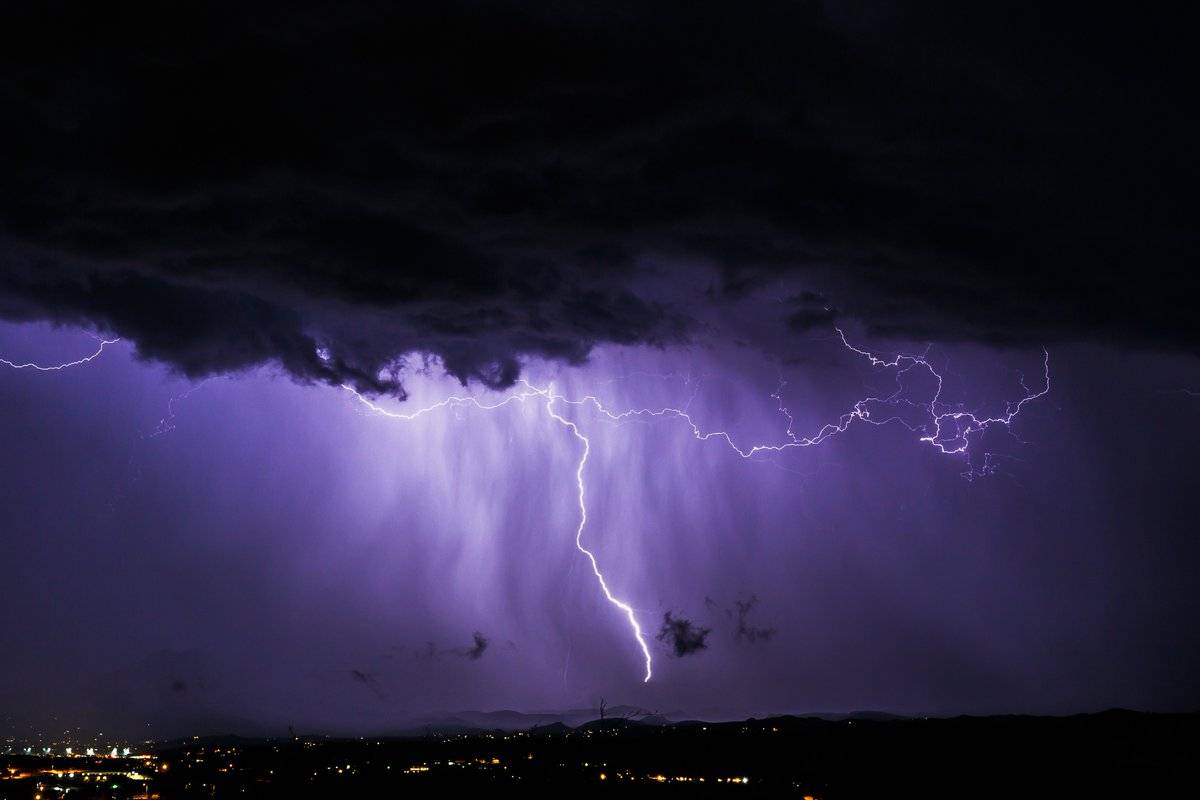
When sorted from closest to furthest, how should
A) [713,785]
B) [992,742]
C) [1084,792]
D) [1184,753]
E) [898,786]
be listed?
[1084,792] < [898,786] < [713,785] < [1184,753] < [992,742]

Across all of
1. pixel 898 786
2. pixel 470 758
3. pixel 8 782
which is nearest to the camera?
pixel 898 786

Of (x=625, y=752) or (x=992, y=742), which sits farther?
(x=625, y=752)

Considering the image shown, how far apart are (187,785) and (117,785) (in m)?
6.72

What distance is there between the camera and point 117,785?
83625 mm

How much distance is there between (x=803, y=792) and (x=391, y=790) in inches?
1101

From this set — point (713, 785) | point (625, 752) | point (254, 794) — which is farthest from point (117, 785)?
point (625, 752)

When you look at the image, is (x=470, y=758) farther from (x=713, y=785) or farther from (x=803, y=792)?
(x=803, y=792)

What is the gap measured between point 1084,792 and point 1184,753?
41148 mm

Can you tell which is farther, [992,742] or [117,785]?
[992,742]

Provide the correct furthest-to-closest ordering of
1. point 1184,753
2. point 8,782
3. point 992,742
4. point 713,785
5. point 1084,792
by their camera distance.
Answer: point 992,742, point 1184,753, point 8,782, point 713,785, point 1084,792

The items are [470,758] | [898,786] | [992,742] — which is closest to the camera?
[898,786]

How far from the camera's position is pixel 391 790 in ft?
244

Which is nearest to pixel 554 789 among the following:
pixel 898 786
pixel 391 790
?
pixel 391 790

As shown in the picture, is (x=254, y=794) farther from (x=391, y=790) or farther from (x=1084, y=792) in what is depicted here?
(x=1084, y=792)
